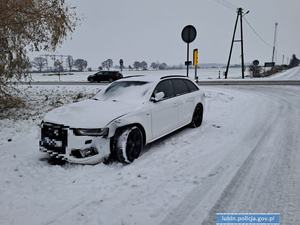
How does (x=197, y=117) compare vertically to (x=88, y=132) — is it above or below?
below

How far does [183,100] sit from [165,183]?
2765 mm

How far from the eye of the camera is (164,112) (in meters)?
5.16

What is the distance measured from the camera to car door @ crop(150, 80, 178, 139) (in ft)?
16.1

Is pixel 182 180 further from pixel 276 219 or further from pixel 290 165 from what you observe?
pixel 290 165

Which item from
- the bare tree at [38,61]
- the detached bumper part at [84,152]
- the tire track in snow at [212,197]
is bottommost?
the tire track in snow at [212,197]

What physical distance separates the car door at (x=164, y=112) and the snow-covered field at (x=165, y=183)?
13.7 inches

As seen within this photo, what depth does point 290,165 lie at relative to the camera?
4.09 m

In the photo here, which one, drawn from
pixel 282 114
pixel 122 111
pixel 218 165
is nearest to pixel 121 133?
pixel 122 111

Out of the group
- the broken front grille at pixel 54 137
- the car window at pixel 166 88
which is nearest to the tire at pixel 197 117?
the car window at pixel 166 88

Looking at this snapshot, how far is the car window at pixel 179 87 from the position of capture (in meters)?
5.86

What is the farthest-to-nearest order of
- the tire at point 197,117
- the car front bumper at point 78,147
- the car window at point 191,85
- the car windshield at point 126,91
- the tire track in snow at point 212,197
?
the tire at point 197,117 → the car window at point 191,85 → the car windshield at point 126,91 → the car front bumper at point 78,147 → the tire track in snow at point 212,197

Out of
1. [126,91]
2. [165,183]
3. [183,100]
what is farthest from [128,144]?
[183,100]

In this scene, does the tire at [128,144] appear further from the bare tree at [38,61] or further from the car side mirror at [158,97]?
the bare tree at [38,61]

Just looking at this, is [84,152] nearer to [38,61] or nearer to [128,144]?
[128,144]
